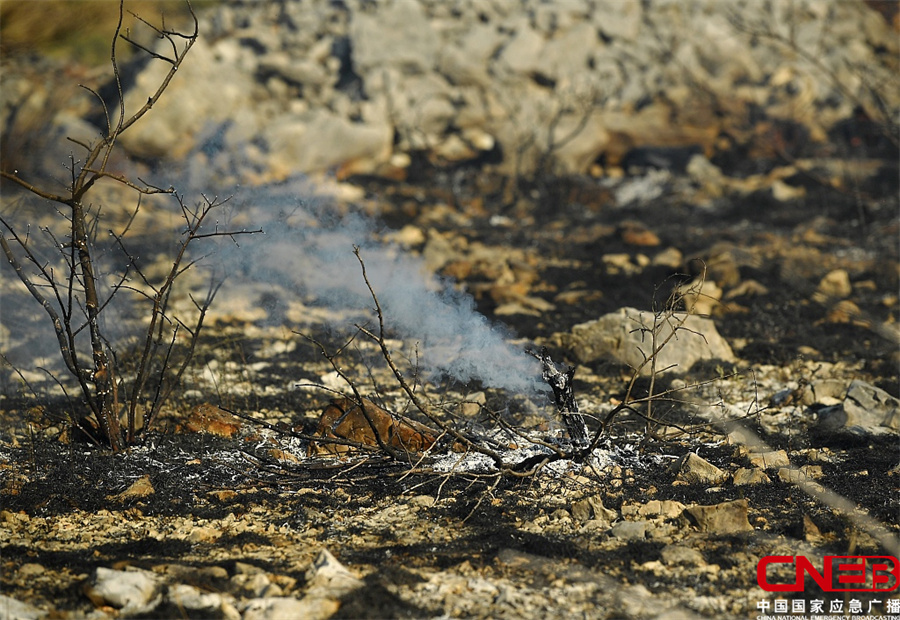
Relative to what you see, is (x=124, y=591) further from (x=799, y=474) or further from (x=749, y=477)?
(x=799, y=474)

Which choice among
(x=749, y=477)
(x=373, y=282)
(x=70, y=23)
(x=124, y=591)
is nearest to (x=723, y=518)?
(x=749, y=477)

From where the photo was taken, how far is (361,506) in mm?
3467

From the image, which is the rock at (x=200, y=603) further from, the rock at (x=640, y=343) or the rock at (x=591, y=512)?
the rock at (x=640, y=343)

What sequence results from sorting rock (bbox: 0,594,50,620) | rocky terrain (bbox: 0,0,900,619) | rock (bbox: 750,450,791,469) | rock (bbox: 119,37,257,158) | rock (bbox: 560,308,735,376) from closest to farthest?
rock (bbox: 0,594,50,620), rocky terrain (bbox: 0,0,900,619), rock (bbox: 750,450,791,469), rock (bbox: 560,308,735,376), rock (bbox: 119,37,257,158)

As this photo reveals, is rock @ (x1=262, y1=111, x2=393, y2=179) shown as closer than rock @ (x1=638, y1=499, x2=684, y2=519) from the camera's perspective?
No

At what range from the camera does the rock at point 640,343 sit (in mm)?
5022

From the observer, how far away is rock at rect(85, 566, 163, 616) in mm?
2676

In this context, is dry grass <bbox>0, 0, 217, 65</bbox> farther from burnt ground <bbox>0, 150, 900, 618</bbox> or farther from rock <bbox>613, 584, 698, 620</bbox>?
rock <bbox>613, 584, 698, 620</bbox>

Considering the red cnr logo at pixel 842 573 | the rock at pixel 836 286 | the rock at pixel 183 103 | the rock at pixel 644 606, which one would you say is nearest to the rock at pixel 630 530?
the rock at pixel 644 606

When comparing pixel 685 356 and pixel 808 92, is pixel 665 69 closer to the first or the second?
pixel 808 92

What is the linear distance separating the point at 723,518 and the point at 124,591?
7.17 feet

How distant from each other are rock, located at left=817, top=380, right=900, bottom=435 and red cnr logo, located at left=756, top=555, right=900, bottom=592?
1204 millimetres

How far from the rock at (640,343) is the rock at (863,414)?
0.89 meters

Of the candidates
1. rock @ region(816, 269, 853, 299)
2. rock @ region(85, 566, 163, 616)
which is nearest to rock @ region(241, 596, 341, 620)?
rock @ region(85, 566, 163, 616)
